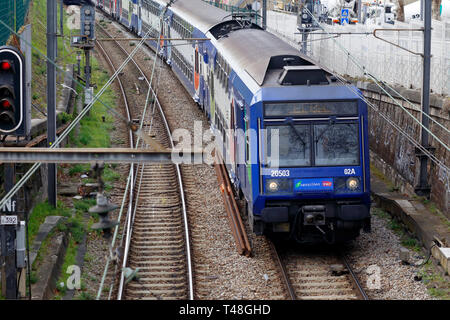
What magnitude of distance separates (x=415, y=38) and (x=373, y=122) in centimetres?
342

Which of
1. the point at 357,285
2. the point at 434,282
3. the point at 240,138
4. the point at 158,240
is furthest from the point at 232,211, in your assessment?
the point at 434,282

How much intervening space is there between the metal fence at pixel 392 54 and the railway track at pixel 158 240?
5.55 m

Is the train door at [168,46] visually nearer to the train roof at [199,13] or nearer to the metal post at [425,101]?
the train roof at [199,13]

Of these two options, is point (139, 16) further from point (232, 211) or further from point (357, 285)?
point (357, 285)

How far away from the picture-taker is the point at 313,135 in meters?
13.9

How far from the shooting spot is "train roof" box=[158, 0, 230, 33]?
941 inches

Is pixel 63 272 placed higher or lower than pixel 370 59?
lower

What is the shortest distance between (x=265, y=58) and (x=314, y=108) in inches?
74.2

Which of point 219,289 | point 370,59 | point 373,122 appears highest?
point 370,59

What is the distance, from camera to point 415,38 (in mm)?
21141

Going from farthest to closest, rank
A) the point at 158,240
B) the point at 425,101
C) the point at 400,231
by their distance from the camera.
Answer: the point at 425,101 < the point at 400,231 < the point at 158,240

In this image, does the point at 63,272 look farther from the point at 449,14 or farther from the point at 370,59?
the point at 449,14
